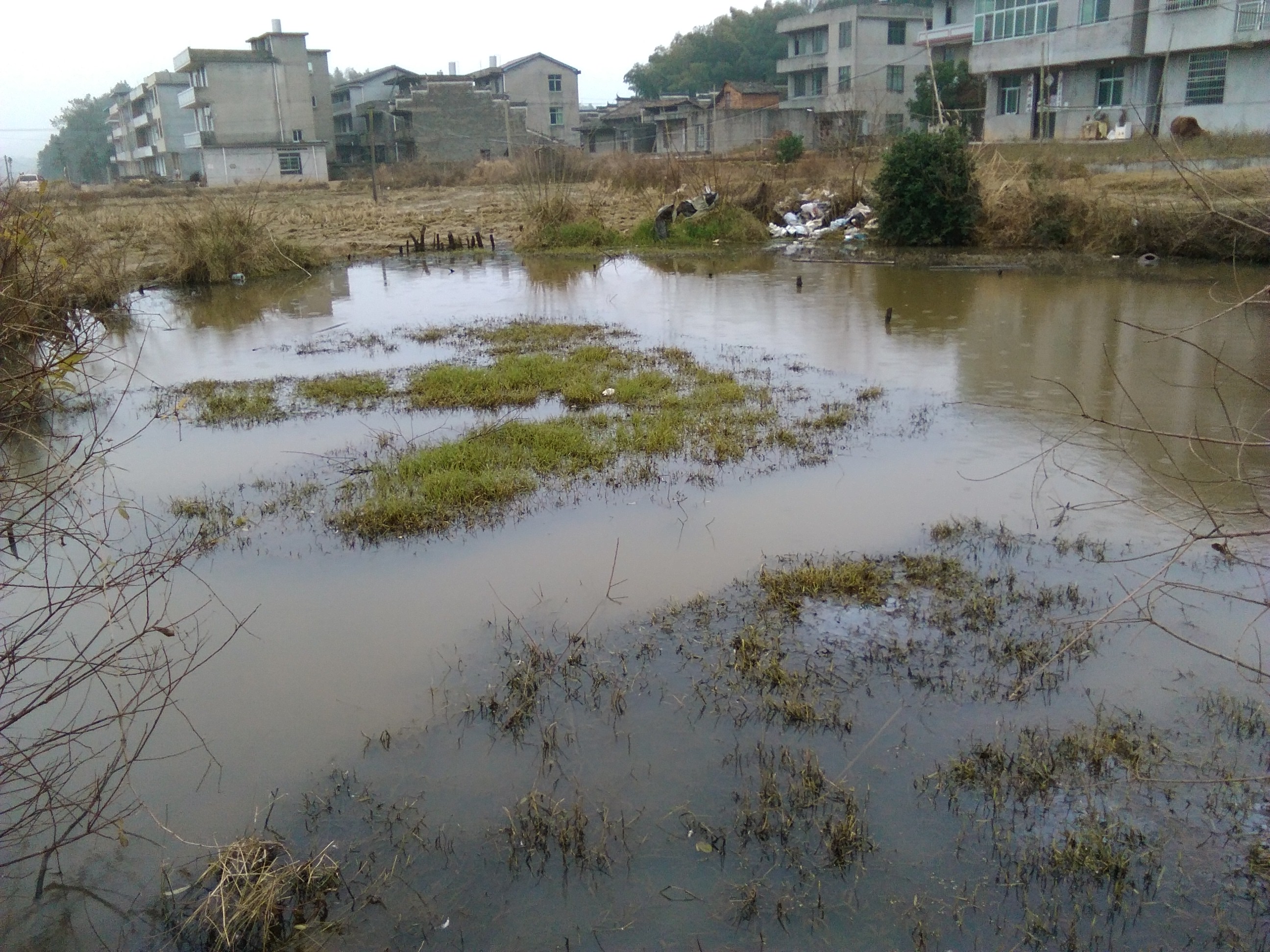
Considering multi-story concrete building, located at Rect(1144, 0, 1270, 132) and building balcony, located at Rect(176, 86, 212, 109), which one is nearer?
multi-story concrete building, located at Rect(1144, 0, 1270, 132)

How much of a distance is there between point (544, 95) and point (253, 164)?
56.8 feet

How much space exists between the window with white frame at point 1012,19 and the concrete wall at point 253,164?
99.1ft

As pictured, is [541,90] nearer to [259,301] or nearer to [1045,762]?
[259,301]

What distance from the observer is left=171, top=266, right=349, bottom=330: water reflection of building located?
13.8 meters

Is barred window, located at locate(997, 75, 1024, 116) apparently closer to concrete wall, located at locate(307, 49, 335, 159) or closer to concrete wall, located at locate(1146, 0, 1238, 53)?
concrete wall, located at locate(1146, 0, 1238, 53)

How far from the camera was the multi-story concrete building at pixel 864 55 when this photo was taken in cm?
4366

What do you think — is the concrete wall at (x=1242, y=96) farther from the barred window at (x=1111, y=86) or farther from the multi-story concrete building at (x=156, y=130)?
the multi-story concrete building at (x=156, y=130)

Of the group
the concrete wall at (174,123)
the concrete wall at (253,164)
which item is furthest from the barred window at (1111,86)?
the concrete wall at (174,123)

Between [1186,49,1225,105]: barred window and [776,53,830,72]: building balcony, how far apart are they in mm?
22481

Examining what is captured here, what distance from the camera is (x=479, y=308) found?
45.1ft

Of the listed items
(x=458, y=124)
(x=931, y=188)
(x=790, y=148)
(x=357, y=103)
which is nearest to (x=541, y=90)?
(x=458, y=124)

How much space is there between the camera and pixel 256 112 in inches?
1929

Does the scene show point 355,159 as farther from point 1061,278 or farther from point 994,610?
point 994,610

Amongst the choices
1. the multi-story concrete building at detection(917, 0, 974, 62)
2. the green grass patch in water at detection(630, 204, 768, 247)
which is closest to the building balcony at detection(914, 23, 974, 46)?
the multi-story concrete building at detection(917, 0, 974, 62)
